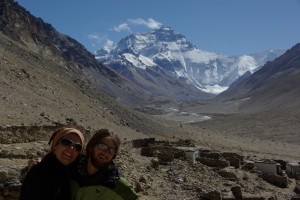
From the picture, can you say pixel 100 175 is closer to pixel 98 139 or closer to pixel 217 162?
pixel 98 139

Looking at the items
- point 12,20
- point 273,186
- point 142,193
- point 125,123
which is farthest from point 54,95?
point 12,20

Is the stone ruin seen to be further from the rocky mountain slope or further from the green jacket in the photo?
the green jacket

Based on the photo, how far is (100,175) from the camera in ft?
12.2

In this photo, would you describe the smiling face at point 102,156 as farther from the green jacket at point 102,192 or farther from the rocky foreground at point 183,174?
the rocky foreground at point 183,174

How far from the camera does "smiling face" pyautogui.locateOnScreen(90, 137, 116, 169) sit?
3721 millimetres

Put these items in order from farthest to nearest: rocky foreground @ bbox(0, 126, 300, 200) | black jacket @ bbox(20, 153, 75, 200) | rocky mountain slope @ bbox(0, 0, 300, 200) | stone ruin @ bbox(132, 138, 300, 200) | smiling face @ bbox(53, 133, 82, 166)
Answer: stone ruin @ bbox(132, 138, 300, 200) < rocky mountain slope @ bbox(0, 0, 300, 200) < rocky foreground @ bbox(0, 126, 300, 200) < smiling face @ bbox(53, 133, 82, 166) < black jacket @ bbox(20, 153, 75, 200)

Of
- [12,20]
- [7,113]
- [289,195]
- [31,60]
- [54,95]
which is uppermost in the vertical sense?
[12,20]

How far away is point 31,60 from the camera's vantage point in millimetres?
38500

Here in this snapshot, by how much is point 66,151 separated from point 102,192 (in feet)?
1.36

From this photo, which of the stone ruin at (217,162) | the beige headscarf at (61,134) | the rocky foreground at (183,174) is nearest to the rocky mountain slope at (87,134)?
the rocky foreground at (183,174)

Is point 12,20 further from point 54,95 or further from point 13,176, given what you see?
point 13,176

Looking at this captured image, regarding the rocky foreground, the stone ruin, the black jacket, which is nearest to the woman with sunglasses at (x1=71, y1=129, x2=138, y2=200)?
the black jacket

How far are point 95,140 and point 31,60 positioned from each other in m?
36.0

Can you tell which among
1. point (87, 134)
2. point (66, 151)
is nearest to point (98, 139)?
point (66, 151)
